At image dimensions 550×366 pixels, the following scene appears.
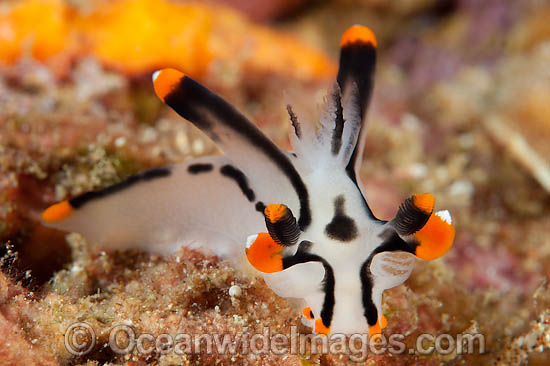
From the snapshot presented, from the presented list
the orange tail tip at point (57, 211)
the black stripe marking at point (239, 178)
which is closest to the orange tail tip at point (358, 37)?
the black stripe marking at point (239, 178)

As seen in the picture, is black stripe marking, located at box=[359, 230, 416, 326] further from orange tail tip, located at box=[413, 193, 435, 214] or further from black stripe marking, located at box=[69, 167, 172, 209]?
black stripe marking, located at box=[69, 167, 172, 209]

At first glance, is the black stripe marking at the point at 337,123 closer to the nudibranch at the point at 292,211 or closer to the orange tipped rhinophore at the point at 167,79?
the nudibranch at the point at 292,211

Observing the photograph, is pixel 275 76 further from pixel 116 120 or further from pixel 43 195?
pixel 43 195

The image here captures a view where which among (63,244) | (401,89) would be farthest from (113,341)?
(401,89)

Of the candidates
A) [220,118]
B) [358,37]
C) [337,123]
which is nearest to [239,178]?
[220,118]

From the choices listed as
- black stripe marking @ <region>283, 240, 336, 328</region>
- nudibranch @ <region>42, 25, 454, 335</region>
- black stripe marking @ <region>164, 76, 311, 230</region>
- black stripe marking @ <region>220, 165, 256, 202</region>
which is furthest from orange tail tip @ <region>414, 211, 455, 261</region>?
black stripe marking @ <region>220, 165, 256, 202</region>

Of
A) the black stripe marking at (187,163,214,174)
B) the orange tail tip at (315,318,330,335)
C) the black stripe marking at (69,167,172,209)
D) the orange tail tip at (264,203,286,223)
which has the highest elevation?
the black stripe marking at (187,163,214,174)

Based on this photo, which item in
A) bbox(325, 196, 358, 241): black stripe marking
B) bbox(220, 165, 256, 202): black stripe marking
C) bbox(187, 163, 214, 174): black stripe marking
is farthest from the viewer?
bbox(187, 163, 214, 174): black stripe marking
